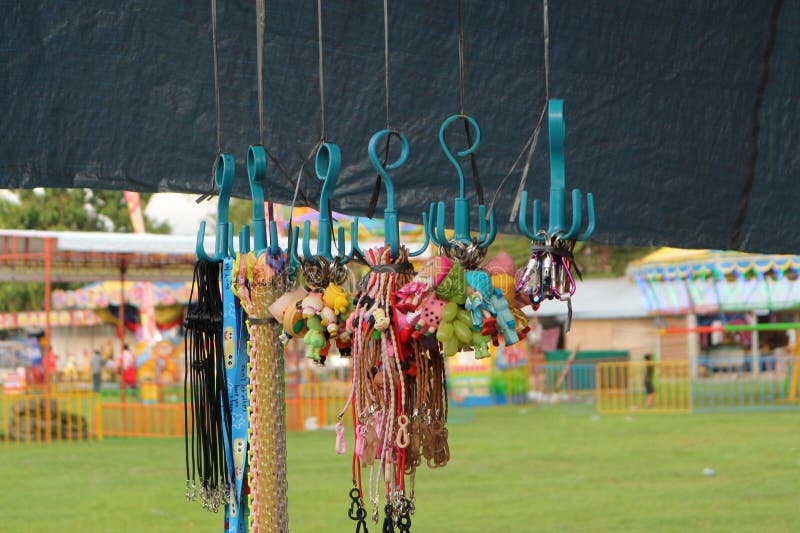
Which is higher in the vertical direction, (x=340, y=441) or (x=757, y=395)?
(x=340, y=441)

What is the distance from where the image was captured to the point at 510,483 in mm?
9477

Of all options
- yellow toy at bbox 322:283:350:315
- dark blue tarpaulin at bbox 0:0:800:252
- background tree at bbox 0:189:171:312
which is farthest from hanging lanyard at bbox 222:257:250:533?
background tree at bbox 0:189:171:312

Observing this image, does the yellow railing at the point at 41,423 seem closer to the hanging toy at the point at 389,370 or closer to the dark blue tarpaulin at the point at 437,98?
the dark blue tarpaulin at the point at 437,98

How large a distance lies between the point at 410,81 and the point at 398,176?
0.26 meters

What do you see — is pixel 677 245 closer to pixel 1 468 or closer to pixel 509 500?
pixel 509 500

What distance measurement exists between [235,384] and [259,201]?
1.43ft

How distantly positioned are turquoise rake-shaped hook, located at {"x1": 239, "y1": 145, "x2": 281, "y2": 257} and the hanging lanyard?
0.38ft

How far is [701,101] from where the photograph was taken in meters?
3.43

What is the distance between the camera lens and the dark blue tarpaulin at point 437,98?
9.91ft

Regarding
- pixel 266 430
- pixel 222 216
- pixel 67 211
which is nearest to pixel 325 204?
pixel 222 216

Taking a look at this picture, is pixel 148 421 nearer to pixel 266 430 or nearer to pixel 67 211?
pixel 266 430

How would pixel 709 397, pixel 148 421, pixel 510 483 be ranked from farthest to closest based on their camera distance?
pixel 709 397, pixel 148 421, pixel 510 483

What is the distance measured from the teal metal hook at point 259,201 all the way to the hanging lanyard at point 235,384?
123mm

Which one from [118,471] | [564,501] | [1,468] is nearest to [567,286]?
[564,501]
